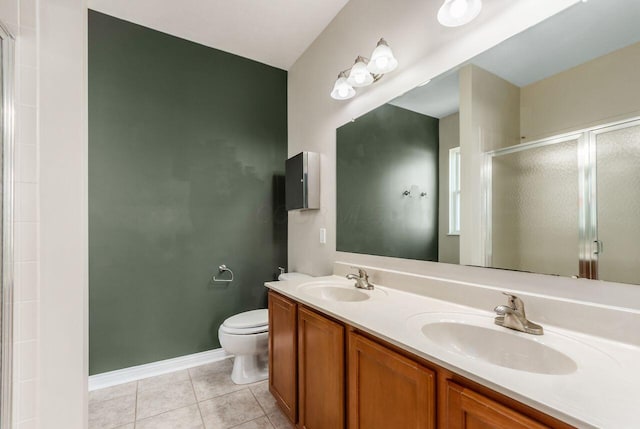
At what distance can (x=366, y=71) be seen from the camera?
1.75 meters

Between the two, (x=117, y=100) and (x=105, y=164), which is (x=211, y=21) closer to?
(x=117, y=100)

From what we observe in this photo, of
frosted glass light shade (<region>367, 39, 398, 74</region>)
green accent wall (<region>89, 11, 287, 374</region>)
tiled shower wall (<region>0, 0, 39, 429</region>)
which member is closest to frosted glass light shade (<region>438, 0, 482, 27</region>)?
→ frosted glass light shade (<region>367, 39, 398, 74</region>)

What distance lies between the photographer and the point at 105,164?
7.07 feet

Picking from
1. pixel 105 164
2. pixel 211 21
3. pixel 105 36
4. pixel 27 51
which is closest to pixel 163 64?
pixel 105 36

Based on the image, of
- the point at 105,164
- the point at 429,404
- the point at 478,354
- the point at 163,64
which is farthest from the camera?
the point at 163,64

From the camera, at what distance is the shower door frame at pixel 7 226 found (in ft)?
3.26

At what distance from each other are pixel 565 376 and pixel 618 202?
0.58m

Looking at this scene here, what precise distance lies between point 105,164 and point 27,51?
1242mm

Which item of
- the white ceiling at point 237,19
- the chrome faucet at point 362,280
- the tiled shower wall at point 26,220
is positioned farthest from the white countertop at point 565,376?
the white ceiling at point 237,19

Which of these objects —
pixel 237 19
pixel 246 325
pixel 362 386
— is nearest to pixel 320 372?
pixel 362 386

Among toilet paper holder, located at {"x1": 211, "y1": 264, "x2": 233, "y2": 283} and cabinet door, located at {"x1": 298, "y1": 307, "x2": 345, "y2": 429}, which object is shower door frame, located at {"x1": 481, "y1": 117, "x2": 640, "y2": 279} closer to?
cabinet door, located at {"x1": 298, "y1": 307, "x2": 345, "y2": 429}

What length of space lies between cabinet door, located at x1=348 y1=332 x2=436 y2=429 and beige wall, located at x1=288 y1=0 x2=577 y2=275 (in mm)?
1004

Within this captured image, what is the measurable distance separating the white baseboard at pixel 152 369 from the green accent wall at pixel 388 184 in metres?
1.56

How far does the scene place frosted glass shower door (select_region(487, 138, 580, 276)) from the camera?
0.98 m
